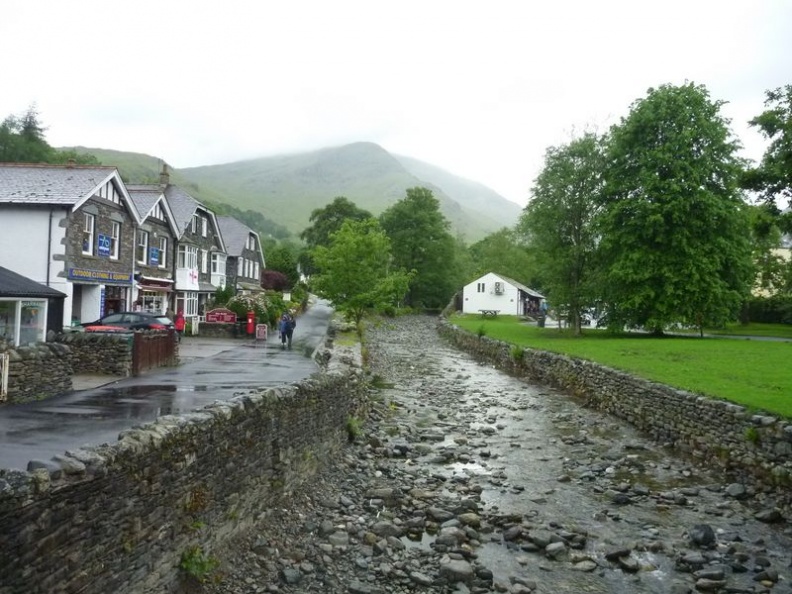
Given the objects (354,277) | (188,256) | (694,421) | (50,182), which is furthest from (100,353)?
(354,277)

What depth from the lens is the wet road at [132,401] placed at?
10359 mm

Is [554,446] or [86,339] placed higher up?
[86,339]

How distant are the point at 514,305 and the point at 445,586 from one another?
76632mm

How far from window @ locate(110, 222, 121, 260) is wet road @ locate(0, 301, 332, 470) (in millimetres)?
9089

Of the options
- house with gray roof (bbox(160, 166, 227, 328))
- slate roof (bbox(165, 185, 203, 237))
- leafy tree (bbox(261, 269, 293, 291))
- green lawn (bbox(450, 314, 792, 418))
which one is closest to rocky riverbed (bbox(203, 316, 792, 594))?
green lawn (bbox(450, 314, 792, 418))

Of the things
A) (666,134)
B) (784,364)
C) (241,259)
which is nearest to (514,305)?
(241,259)

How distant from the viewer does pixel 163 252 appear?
133ft

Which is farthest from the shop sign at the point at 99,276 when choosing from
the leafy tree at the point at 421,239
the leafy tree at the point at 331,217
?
the leafy tree at the point at 331,217

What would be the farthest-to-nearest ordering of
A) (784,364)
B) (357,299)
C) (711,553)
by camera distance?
(357,299) → (784,364) → (711,553)

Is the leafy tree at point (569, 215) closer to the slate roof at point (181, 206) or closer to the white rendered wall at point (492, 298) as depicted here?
the slate roof at point (181, 206)

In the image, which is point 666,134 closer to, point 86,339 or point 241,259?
point 86,339

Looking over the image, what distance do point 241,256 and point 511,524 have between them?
55090 mm

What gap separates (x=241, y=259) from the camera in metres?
63.2

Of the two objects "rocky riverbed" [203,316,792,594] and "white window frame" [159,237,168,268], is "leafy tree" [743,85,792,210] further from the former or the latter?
"white window frame" [159,237,168,268]
